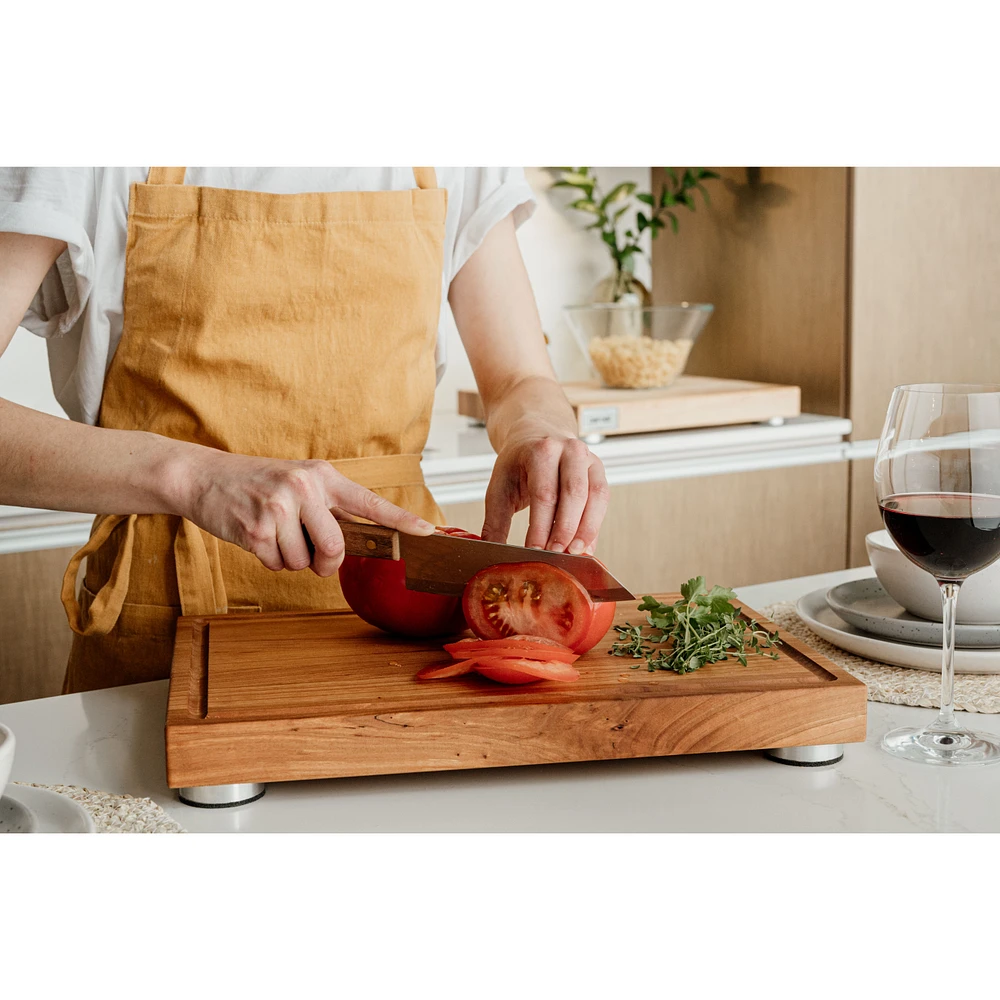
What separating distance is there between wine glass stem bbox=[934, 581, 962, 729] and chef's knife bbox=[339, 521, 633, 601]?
0.24m

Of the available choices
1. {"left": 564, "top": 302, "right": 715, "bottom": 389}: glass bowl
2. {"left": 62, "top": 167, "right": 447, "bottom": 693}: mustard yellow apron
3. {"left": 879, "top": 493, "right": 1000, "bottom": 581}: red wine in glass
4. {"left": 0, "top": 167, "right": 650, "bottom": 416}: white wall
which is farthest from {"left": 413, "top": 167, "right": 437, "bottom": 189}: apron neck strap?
{"left": 0, "top": 167, "right": 650, "bottom": 416}: white wall

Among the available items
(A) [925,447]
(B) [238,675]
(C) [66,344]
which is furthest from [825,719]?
(C) [66,344]

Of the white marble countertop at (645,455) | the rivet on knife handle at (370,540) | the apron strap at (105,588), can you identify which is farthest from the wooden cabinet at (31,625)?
the rivet on knife handle at (370,540)

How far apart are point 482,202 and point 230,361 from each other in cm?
37

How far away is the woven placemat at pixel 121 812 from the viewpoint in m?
0.73

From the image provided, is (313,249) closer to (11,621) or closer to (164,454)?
(164,454)

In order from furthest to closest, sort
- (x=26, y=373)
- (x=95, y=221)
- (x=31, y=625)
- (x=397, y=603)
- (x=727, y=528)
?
1. (x=727, y=528)
2. (x=26, y=373)
3. (x=31, y=625)
4. (x=95, y=221)
5. (x=397, y=603)

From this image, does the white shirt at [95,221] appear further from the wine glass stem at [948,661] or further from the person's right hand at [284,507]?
the wine glass stem at [948,661]

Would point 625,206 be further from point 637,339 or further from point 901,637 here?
point 901,637

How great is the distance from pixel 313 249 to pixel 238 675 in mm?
548

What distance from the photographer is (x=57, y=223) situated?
42.8 inches

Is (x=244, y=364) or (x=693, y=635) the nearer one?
(x=693, y=635)

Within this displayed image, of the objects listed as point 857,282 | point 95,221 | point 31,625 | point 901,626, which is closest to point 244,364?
point 95,221

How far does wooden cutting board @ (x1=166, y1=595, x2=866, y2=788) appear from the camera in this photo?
0.78 meters
